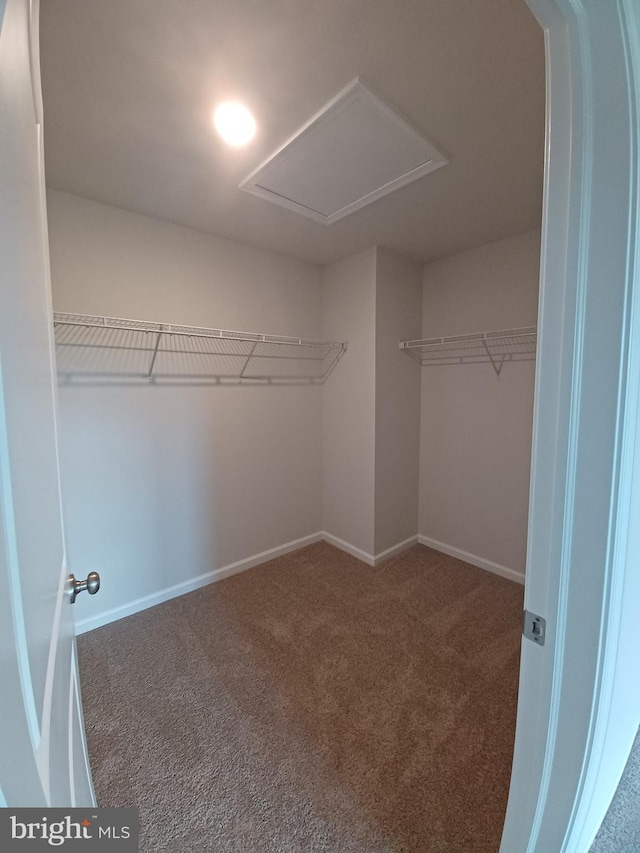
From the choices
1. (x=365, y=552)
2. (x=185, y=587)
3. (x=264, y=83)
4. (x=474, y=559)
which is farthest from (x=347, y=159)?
(x=474, y=559)

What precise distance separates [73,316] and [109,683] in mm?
1886

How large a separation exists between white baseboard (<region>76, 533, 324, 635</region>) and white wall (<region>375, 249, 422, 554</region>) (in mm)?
767

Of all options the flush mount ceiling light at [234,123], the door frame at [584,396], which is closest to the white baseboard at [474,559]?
the door frame at [584,396]

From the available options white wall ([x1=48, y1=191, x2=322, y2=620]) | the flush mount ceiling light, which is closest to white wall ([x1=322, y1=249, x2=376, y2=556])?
white wall ([x1=48, y1=191, x2=322, y2=620])

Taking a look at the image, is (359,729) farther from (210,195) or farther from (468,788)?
(210,195)

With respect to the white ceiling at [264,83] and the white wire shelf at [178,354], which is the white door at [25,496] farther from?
the white wire shelf at [178,354]

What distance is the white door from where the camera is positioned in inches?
13.1

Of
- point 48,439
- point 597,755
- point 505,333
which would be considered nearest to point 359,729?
point 597,755

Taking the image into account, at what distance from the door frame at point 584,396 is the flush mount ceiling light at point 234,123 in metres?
1.10

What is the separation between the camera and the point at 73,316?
6.07 ft

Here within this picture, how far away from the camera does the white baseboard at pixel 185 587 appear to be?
6.88ft

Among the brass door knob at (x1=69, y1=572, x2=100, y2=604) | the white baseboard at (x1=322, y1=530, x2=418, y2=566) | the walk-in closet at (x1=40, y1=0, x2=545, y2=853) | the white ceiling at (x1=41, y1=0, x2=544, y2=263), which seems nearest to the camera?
the brass door knob at (x1=69, y1=572, x2=100, y2=604)

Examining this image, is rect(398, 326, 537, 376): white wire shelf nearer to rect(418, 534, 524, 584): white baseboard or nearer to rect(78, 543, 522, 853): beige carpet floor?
rect(418, 534, 524, 584): white baseboard

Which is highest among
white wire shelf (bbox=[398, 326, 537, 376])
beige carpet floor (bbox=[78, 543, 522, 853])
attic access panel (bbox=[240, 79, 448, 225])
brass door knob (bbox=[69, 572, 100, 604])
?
attic access panel (bbox=[240, 79, 448, 225])
